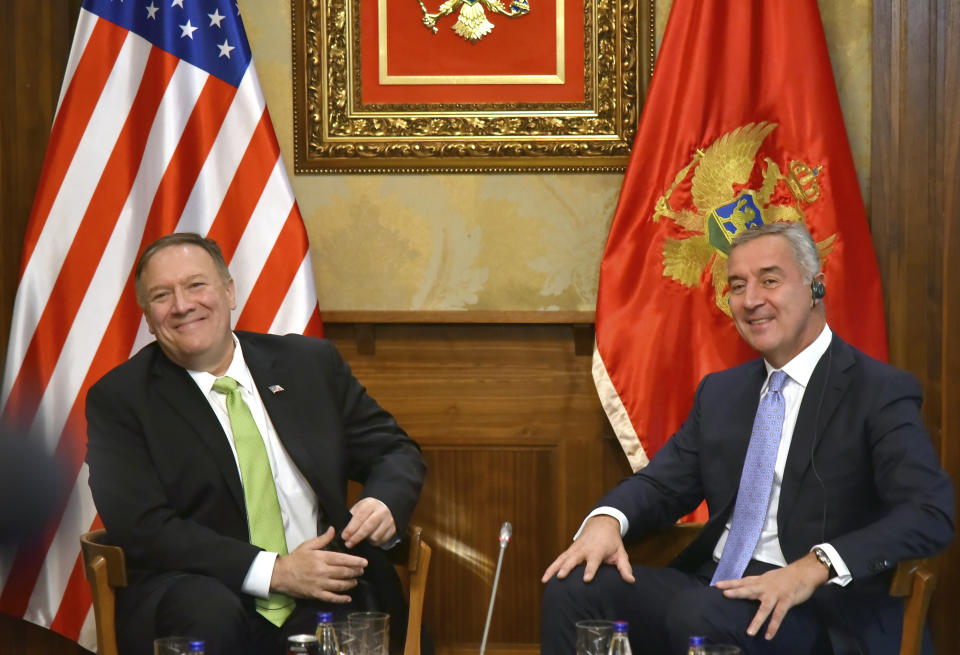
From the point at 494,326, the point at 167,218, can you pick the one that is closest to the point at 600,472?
the point at 494,326

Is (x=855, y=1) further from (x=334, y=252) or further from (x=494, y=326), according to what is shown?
(x=334, y=252)

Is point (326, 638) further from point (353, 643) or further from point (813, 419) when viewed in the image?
point (813, 419)

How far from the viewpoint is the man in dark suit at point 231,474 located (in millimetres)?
2396

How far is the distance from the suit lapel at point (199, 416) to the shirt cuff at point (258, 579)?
0.66 feet

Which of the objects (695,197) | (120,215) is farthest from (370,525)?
(695,197)

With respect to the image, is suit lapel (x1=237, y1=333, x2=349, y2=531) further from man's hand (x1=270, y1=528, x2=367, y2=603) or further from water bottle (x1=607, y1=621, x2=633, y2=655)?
water bottle (x1=607, y1=621, x2=633, y2=655)

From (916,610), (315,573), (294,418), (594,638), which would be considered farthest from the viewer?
(294,418)

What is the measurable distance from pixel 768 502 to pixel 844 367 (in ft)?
1.19

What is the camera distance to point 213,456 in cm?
257

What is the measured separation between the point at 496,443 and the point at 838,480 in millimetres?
1337

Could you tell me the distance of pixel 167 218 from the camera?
326 centimetres

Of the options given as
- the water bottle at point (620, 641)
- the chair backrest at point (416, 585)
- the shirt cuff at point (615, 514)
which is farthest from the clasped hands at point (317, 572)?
the water bottle at point (620, 641)

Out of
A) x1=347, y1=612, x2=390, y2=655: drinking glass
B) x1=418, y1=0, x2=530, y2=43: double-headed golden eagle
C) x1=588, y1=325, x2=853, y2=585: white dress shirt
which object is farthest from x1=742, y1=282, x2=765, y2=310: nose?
x1=418, y1=0, x2=530, y2=43: double-headed golden eagle

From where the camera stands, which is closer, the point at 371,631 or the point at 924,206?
the point at 371,631
